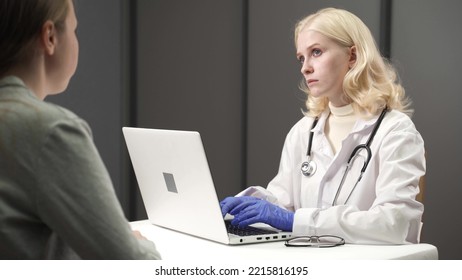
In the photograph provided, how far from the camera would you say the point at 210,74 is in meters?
4.07

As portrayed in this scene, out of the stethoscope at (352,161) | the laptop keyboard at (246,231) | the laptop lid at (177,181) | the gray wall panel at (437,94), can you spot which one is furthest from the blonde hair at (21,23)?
the gray wall panel at (437,94)

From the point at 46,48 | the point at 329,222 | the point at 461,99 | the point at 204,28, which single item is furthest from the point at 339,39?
the point at 204,28

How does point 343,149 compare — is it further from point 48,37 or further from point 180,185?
point 48,37

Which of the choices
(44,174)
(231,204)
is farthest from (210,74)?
(44,174)

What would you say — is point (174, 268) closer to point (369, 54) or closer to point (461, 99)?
point (369, 54)

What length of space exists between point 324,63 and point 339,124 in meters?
0.23

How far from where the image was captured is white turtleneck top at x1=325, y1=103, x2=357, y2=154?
2.28 m

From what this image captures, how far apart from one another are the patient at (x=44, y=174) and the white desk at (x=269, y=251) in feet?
1.91

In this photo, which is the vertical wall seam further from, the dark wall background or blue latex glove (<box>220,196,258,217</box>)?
blue latex glove (<box>220,196,258,217</box>)

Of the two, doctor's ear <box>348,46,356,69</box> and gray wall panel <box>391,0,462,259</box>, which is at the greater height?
doctor's ear <box>348,46,356,69</box>

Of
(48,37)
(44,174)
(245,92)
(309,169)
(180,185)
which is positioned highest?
(48,37)

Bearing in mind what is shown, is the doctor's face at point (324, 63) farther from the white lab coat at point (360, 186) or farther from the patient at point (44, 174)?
the patient at point (44, 174)

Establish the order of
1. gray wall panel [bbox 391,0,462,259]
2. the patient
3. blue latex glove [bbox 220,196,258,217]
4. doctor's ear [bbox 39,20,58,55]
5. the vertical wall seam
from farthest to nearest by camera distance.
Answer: the vertical wall seam → gray wall panel [bbox 391,0,462,259] → blue latex glove [bbox 220,196,258,217] → doctor's ear [bbox 39,20,58,55] → the patient

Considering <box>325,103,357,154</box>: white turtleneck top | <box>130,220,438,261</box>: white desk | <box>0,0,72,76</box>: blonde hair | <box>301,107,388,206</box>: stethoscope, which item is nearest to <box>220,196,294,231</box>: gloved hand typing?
<box>130,220,438,261</box>: white desk
